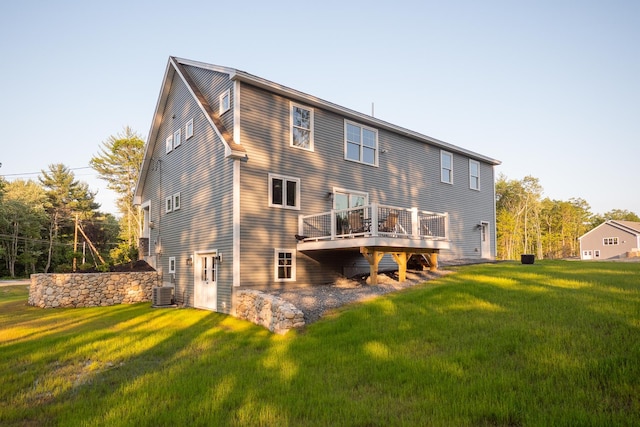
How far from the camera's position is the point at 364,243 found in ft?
39.2

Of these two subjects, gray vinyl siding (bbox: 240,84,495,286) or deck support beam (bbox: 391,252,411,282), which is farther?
deck support beam (bbox: 391,252,411,282)

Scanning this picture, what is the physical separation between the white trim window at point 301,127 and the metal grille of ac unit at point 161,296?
7.86 meters

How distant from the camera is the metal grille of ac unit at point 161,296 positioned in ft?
51.0

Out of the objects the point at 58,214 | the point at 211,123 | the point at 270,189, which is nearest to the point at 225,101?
the point at 211,123

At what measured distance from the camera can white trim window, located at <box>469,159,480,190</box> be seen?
72.1 feet

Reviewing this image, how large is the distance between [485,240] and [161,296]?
17552mm

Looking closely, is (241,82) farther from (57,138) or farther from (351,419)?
(57,138)

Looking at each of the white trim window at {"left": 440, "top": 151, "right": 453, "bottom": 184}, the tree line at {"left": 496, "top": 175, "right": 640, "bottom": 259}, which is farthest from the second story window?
the tree line at {"left": 496, "top": 175, "right": 640, "bottom": 259}

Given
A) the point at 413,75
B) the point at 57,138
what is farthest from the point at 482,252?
the point at 57,138

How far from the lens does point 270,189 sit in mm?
13430

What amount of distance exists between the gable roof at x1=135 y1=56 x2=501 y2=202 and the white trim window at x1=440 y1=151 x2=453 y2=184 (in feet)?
1.11

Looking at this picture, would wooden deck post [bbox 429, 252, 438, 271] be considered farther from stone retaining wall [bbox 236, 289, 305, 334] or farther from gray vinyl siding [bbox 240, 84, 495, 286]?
stone retaining wall [bbox 236, 289, 305, 334]

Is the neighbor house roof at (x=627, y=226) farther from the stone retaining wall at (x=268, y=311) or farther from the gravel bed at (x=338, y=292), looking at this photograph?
the stone retaining wall at (x=268, y=311)

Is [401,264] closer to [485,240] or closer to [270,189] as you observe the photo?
[270,189]
